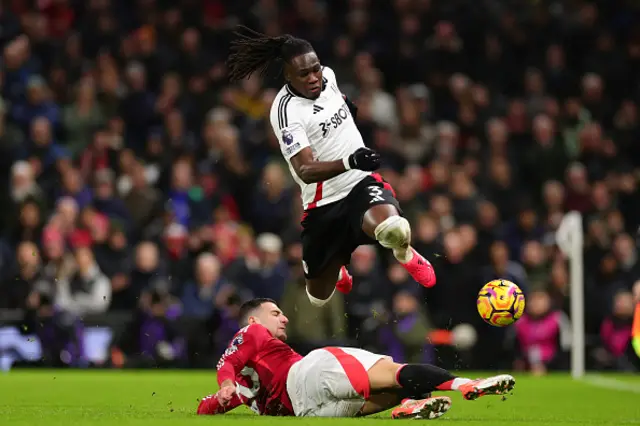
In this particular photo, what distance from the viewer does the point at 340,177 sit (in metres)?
10.2

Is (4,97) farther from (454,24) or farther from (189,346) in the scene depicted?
(454,24)

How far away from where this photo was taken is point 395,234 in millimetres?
9391

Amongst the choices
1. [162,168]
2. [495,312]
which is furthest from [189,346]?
[495,312]

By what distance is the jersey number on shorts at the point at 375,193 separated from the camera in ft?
32.3

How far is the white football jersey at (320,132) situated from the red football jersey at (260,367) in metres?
1.68

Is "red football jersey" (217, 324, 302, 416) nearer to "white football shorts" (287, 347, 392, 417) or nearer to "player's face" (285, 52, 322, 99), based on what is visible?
"white football shorts" (287, 347, 392, 417)

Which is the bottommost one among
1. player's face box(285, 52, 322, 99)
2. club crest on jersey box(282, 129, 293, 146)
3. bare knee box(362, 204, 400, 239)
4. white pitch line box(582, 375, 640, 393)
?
white pitch line box(582, 375, 640, 393)

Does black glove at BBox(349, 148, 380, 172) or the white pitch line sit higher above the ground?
black glove at BBox(349, 148, 380, 172)

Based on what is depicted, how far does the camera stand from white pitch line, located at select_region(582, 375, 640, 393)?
1375 centimetres

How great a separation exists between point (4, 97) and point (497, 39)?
8.06 metres

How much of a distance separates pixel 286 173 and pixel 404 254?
7826mm

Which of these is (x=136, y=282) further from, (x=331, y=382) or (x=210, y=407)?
(x=331, y=382)


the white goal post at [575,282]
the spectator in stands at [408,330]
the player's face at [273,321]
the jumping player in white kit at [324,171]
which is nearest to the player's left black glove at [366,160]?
the jumping player in white kit at [324,171]

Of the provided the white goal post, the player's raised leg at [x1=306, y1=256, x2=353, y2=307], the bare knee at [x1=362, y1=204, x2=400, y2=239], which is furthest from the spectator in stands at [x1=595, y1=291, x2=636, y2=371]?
the bare knee at [x1=362, y1=204, x2=400, y2=239]
